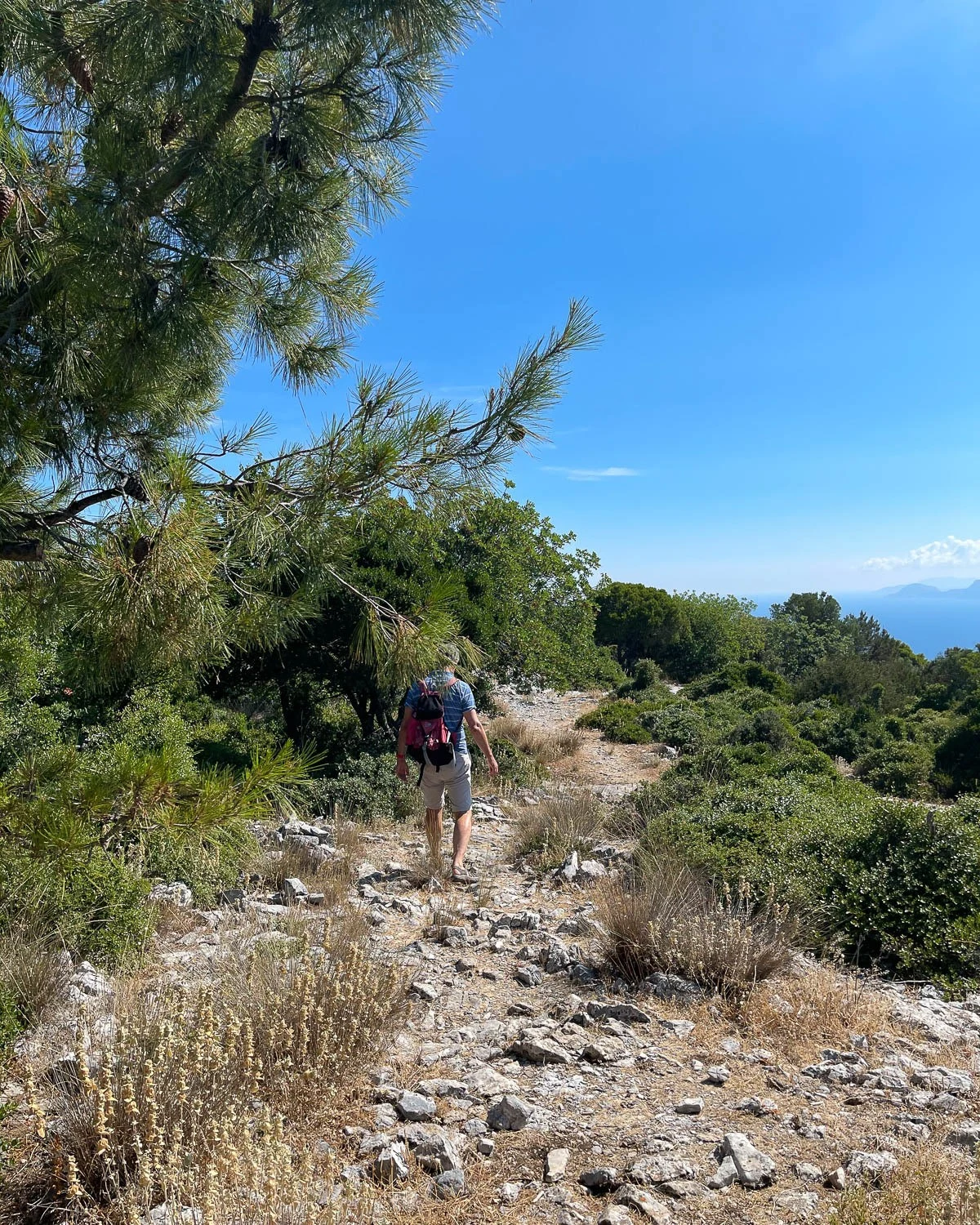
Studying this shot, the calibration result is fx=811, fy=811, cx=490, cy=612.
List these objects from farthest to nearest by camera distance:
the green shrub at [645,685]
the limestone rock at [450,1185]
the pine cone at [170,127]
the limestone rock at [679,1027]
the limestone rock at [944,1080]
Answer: the green shrub at [645,685] < the limestone rock at [679,1027] < the limestone rock at [944,1080] < the pine cone at [170,127] < the limestone rock at [450,1185]

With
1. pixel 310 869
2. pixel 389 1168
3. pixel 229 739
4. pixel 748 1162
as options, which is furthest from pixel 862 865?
pixel 229 739

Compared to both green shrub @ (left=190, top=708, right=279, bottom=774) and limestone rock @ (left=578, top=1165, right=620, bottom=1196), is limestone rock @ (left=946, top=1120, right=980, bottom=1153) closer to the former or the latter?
limestone rock @ (left=578, top=1165, right=620, bottom=1196)

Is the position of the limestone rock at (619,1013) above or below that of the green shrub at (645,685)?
below

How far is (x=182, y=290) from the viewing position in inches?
115

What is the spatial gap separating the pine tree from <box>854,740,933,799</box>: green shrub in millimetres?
10913

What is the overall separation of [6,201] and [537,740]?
12476 millimetres

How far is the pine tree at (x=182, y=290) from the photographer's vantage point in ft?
8.89

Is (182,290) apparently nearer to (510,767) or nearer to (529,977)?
(529,977)

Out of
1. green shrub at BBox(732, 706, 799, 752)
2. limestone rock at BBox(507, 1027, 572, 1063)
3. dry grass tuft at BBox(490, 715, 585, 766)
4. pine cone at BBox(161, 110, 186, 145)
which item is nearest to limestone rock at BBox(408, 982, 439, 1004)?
limestone rock at BBox(507, 1027, 572, 1063)

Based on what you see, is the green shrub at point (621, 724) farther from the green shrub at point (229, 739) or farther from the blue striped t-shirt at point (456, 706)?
the blue striped t-shirt at point (456, 706)

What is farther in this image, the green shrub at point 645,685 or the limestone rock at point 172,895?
the green shrub at point 645,685

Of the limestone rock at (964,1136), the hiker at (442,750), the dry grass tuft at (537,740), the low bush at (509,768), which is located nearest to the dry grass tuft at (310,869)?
the hiker at (442,750)

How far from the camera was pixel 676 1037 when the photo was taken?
3689mm

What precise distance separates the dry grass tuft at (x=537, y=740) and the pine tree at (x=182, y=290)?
389 inches
